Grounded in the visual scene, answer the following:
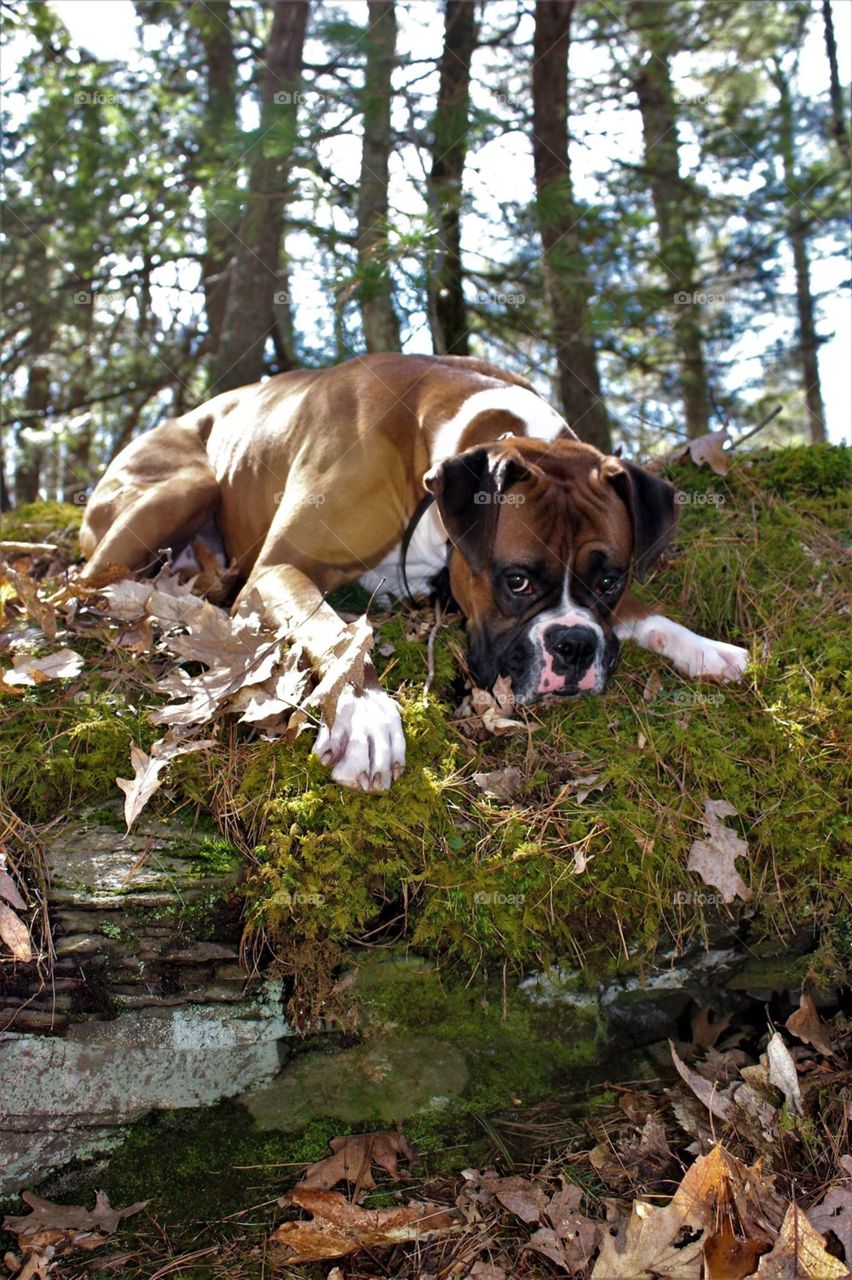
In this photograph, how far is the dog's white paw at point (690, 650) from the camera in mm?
3523

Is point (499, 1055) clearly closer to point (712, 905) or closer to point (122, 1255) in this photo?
point (712, 905)

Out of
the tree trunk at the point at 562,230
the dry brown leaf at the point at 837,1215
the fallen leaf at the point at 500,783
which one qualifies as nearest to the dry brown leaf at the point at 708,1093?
the dry brown leaf at the point at 837,1215

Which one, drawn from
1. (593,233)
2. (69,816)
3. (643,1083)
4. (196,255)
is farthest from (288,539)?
(196,255)

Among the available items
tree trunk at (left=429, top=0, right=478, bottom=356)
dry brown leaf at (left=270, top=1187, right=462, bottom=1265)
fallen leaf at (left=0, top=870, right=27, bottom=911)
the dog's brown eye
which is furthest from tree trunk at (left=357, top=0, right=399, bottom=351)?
dry brown leaf at (left=270, top=1187, right=462, bottom=1265)

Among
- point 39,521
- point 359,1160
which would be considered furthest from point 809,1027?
point 39,521

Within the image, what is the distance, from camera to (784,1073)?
2.59 metres

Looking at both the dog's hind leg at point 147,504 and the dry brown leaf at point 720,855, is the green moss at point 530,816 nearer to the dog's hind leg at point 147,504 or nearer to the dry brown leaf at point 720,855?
the dry brown leaf at point 720,855

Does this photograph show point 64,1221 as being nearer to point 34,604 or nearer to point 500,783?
point 500,783

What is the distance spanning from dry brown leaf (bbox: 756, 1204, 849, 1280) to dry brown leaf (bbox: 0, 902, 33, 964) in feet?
6.10

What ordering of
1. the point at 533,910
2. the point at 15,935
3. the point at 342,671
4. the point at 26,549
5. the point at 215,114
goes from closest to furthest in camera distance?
the point at 15,935 < the point at 533,910 < the point at 342,671 < the point at 26,549 < the point at 215,114

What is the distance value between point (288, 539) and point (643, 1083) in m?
2.38

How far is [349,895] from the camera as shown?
2635 millimetres

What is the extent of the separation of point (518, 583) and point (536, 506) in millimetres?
284

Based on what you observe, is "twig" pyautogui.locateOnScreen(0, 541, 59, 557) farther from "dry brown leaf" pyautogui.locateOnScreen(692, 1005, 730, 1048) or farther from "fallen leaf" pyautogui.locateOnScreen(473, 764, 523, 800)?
"dry brown leaf" pyautogui.locateOnScreen(692, 1005, 730, 1048)
